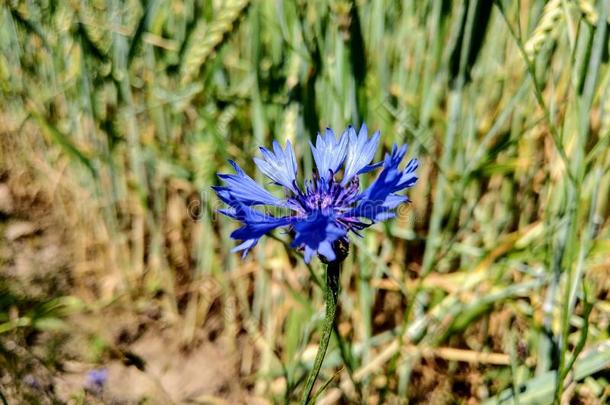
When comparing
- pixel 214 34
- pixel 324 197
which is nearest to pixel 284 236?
pixel 214 34

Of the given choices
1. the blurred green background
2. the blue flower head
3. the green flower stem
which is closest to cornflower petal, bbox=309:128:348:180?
the blue flower head

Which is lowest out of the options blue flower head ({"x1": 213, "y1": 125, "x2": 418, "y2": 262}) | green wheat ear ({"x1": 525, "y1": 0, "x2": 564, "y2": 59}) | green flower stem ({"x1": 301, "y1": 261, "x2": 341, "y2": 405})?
green flower stem ({"x1": 301, "y1": 261, "x2": 341, "y2": 405})

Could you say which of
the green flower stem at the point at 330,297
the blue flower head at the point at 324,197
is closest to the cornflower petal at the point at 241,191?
Result: the blue flower head at the point at 324,197

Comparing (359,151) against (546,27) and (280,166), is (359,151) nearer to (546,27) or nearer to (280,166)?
(280,166)

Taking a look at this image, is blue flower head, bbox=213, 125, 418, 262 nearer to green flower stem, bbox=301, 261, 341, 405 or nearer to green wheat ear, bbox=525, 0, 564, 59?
green flower stem, bbox=301, 261, 341, 405

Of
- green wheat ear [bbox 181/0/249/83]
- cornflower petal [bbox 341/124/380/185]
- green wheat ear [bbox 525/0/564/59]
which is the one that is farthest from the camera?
green wheat ear [bbox 181/0/249/83]

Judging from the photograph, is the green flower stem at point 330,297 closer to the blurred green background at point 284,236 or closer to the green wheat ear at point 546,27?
the blurred green background at point 284,236

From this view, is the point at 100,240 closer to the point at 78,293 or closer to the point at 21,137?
the point at 78,293

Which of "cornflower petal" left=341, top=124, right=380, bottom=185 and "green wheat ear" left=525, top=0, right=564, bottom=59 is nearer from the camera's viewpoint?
"cornflower petal" left=341, top=124, right=380, bottom=185
